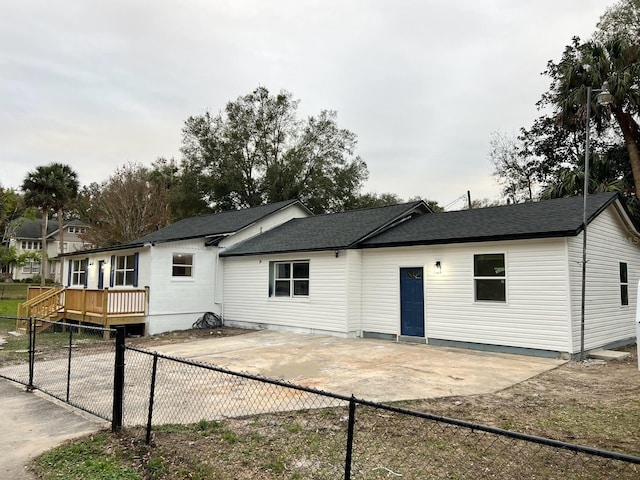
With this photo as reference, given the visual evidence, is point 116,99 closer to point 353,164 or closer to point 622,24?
point 353,164

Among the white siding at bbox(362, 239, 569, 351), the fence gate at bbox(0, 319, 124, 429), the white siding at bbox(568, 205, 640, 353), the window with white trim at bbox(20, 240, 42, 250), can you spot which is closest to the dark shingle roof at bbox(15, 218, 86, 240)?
the window with white trim at bbox(20, 240, 42, 250)

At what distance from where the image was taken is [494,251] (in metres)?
10.5

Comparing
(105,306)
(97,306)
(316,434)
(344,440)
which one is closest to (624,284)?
(344,440)

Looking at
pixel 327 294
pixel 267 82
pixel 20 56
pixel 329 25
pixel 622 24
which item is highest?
pixel 267 82

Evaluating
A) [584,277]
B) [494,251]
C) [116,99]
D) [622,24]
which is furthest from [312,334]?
[622,24]

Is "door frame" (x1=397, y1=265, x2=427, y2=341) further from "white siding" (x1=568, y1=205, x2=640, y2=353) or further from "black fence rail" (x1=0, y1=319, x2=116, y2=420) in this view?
"black fence rail" (x1=0, y1=319, x2=116, y2=420)

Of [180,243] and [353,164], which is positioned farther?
[353,164]

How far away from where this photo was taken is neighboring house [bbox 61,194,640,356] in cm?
981

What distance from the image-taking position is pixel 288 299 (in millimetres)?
14625

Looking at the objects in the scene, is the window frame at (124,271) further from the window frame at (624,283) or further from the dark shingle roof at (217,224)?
the window frame at (624,283)

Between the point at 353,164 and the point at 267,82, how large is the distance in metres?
11.3

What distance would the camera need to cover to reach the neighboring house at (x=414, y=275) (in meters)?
9.81

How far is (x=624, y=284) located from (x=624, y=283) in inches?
1.2

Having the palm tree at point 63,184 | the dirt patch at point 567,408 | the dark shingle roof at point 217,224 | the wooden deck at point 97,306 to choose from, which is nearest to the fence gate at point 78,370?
the wooden deck at point 97,306
